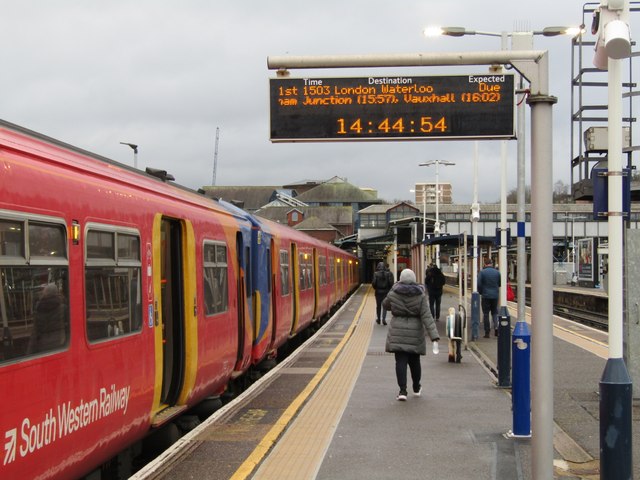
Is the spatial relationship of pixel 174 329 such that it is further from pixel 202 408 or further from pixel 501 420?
pixel 501 420

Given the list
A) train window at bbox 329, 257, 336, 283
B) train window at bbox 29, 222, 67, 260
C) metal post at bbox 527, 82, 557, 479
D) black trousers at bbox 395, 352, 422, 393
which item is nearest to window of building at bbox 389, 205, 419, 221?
train window at bbox 329, 257, 336, 283

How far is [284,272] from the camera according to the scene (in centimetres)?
1524

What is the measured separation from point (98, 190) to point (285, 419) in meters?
3.46

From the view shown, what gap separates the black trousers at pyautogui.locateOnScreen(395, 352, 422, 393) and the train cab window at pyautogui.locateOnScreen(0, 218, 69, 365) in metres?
5.27

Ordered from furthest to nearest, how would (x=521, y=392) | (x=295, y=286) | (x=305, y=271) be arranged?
(x=305, y=271) < (x=295, y=286) < (x=521, y=392)

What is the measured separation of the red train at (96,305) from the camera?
4152mm

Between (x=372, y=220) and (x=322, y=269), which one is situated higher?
(x=372, y=220)

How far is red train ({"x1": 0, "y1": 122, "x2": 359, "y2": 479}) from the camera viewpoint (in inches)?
163

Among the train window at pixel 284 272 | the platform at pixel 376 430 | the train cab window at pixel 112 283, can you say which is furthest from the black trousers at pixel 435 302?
the train cab window at pixel 112 283

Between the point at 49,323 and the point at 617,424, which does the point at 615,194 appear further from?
the point at 49,323

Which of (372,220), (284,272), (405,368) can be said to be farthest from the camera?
(372,220)

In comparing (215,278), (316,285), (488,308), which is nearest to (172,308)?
(215,278)

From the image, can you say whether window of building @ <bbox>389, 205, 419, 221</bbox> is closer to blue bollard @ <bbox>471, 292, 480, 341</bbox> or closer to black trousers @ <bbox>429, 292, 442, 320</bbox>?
black trousers @ <bbox>429, 292, 442, 320</bbox>

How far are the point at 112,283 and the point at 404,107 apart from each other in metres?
2.59
